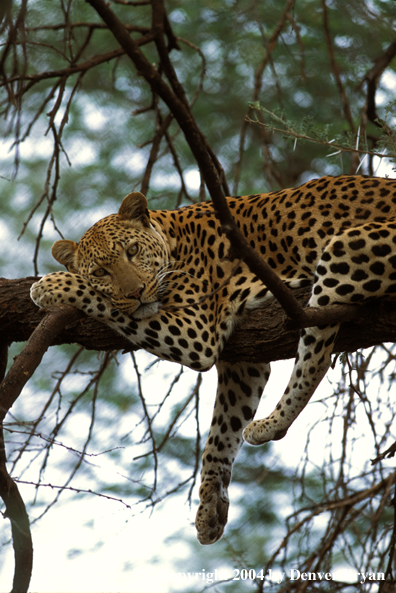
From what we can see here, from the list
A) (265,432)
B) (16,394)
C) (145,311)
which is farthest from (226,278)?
(16,394)

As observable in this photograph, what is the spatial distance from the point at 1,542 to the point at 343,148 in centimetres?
307

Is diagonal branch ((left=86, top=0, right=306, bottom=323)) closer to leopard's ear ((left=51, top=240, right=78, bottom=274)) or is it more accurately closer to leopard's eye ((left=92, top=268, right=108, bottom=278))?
leopard's eye ((left=92, top=268, right=108, bottom=278))

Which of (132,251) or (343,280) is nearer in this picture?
(343,280)

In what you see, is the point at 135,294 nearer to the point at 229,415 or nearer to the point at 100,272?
the point at 100,272

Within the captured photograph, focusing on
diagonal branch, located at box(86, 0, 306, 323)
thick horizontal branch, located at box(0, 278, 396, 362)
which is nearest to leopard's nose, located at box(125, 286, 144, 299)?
thick horizontal branch, located at box(0, 278, 396, 362)

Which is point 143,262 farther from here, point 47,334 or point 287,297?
point 287,297

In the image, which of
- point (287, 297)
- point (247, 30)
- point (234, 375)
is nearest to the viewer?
point (287, 297)

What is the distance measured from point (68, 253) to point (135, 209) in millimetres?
558

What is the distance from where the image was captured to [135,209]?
4699 mm

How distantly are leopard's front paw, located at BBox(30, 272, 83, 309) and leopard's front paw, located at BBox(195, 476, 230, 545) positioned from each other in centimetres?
169

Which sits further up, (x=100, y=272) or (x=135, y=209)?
(x=135, y=209)

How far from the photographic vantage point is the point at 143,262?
4.46 meters

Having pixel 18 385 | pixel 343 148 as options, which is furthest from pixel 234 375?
pixel 18 385

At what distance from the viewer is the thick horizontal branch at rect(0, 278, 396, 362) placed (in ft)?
12.5
